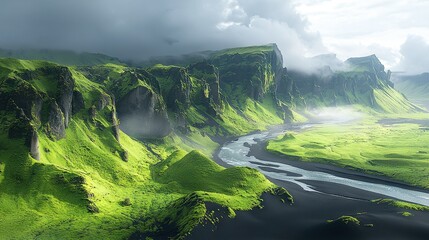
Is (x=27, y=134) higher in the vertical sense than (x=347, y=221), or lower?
higher

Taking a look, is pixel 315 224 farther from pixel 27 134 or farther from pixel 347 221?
pixel 27 134

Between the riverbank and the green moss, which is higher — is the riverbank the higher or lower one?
the lower one

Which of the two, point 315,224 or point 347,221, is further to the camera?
point 315,224

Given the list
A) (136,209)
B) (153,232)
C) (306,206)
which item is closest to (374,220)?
(306,206)

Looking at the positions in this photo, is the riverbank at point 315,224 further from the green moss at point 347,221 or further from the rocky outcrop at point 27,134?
the rocky outcrop at point 27,134

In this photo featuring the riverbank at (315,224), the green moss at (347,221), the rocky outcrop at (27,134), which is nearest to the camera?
the riverbank at (315,224)

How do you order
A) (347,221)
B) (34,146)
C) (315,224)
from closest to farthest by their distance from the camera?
(347,221) → (315,224) → (34,146)

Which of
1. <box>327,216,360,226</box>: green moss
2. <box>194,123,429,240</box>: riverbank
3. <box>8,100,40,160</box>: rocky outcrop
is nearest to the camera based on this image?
<box>194,123,429,240</box>: riverbank

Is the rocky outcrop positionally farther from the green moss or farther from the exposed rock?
the green moss

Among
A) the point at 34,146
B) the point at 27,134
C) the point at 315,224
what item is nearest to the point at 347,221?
the point at 315,224

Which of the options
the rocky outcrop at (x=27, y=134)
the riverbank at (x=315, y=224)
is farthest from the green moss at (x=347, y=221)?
the rocky outcrop at (x=27, y=134)

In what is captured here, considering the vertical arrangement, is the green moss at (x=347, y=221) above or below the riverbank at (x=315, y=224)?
above

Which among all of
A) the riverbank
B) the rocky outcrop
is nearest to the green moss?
the riverbank
